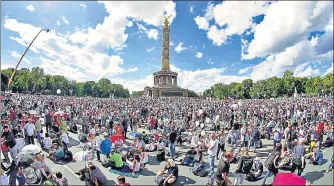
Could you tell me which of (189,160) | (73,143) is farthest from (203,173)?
(73,143)

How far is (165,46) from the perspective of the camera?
289ft

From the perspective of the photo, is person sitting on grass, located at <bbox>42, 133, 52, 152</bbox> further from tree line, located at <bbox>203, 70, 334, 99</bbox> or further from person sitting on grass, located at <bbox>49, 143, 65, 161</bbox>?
tree line, located at <bbox>203, 70, 334, 99</bbox>

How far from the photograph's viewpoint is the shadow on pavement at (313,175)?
368 inches

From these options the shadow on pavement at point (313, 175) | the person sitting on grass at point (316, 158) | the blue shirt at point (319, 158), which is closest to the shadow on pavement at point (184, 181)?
the shadow on pavement at point (313, 175)

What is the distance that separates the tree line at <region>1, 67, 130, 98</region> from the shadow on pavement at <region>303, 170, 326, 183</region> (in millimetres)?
54391

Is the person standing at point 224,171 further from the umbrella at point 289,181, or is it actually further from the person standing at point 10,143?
the person standing at point 10,143

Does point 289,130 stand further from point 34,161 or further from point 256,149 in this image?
point 34,161

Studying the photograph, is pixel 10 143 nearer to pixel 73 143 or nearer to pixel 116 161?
pixel 116 161

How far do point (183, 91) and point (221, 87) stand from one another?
41.9m

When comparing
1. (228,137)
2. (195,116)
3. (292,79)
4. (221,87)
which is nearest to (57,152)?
(228,137)

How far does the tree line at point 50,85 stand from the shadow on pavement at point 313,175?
5439cm

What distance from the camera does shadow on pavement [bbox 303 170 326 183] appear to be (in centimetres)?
934

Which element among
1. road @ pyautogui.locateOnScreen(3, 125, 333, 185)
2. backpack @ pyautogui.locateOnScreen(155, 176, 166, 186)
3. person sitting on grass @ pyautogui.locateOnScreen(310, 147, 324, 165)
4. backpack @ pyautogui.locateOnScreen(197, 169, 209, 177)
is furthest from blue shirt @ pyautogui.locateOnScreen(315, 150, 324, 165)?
backpack @ pyautogui.locateOnScreen(155, 176, 166, 186)

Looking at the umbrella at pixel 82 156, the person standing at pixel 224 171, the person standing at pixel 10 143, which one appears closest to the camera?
the person standing at pixel 224 171
